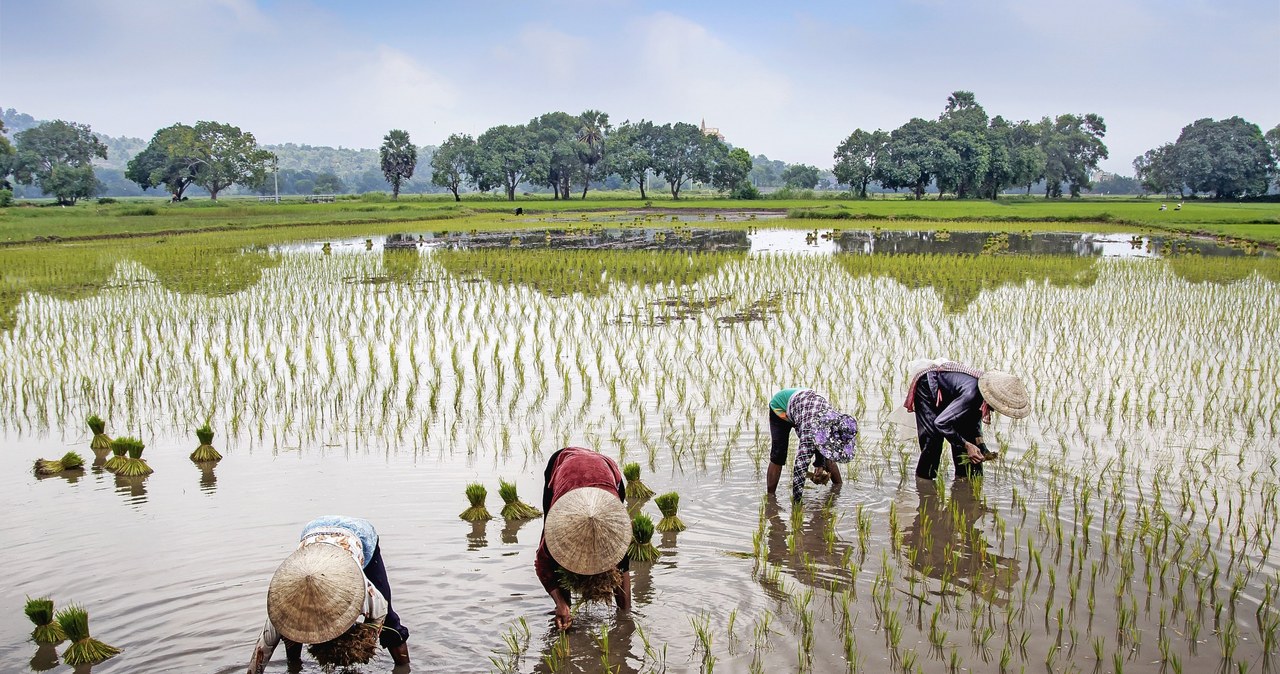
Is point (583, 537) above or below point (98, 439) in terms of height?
above

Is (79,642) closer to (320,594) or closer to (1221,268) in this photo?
(320,594)

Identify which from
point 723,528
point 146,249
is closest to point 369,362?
point 723,528

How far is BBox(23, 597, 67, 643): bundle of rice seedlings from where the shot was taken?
3490mm

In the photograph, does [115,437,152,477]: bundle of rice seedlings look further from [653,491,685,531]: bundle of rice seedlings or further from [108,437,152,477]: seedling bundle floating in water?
[653,491,685,531]: bundle of rice seedlings

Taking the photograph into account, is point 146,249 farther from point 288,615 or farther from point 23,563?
point 288,615

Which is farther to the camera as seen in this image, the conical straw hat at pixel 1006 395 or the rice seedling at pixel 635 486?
the rice seedling at pixel 635 486

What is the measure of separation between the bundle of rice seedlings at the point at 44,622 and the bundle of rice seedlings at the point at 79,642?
0.10 metres

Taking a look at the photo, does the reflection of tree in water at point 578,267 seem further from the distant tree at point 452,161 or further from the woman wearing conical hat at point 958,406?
the distant tree at point 452,161

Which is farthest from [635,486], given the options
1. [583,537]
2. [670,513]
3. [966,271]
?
[966,271]

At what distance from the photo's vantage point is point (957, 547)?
4.38 metres

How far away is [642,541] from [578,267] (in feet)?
39.3

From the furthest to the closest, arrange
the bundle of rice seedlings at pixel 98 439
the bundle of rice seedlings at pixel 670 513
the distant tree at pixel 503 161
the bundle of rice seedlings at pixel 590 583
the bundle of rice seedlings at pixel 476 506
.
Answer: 1. the distant tree at pixel 503 161
2. the bundle of rice seedlings at pixel 98 439
3. the bundle of rice seedlings at pixel 476 506
4. the bundle of rice seedlings at pixel 670 513
5. the bundle of rice seedlings at pixel 590 583

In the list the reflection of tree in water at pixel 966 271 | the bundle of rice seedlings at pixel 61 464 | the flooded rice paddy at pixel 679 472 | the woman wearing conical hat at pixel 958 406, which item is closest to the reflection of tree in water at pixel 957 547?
the flooded rice paddy at pixel 679 472

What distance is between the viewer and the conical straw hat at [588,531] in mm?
3002
